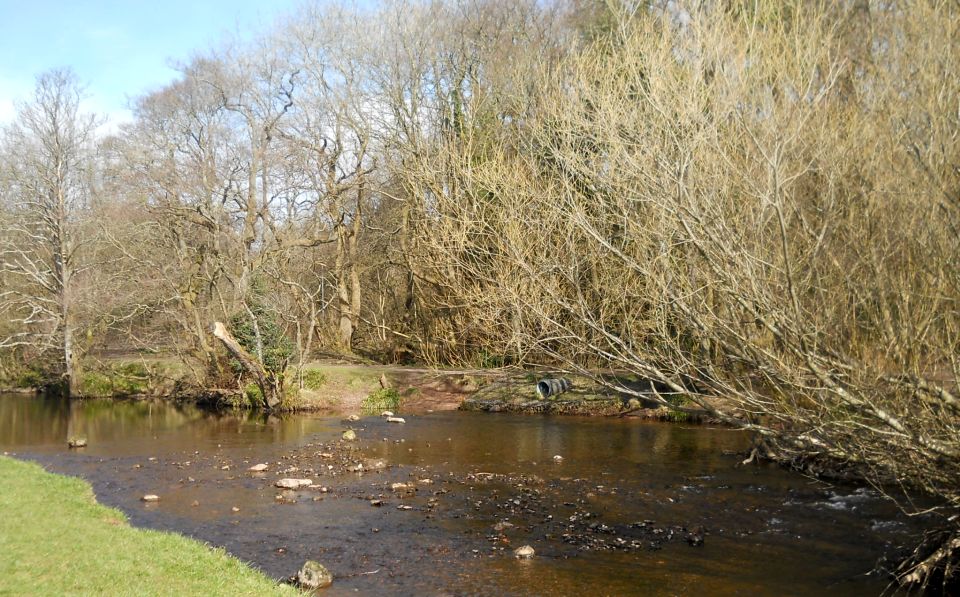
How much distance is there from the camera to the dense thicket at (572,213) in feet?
30.9

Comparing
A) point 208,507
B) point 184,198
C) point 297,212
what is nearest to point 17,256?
point 184,198

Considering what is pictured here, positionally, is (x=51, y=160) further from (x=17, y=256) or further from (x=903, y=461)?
(x=903, y=461)

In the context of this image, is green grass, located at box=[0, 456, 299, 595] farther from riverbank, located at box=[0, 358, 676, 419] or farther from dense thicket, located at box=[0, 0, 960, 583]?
riverbank, located at box=[0, 358, 676, 419]

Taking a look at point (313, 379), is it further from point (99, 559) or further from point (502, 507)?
point (99, 559)

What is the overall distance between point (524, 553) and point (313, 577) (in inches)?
125

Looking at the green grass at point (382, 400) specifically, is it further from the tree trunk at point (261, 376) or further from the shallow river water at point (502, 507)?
the shallow river water at point (502, 507)

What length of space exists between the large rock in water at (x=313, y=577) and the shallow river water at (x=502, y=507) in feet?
0.92

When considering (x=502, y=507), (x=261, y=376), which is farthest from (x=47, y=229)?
(x=502, y=507)

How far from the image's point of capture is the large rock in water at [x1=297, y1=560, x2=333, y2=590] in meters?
10.3

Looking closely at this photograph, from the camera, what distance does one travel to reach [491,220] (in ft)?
77.8

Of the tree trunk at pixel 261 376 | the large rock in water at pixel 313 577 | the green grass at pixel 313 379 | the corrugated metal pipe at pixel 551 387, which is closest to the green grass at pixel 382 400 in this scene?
the green grass at pixel 313 379

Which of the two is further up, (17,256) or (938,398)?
(17,256)

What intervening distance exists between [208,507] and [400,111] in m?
22.4

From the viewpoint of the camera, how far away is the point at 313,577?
10414mm
